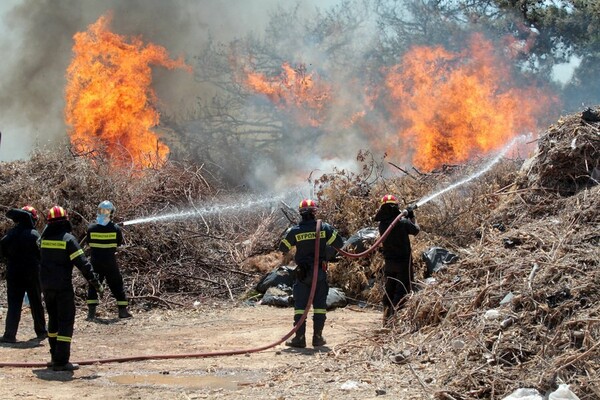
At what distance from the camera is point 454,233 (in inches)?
463

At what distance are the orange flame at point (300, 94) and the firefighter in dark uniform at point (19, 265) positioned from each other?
41.4 ft

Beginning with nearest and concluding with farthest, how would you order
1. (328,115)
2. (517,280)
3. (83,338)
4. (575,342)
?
(575,342)
(517,280)
(83,338)
(328,115)

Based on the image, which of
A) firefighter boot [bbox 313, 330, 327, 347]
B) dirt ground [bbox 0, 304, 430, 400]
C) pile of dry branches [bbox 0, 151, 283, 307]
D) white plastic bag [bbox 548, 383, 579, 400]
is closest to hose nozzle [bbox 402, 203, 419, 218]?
dirt ground [bbox 0, 304, 430, 400]

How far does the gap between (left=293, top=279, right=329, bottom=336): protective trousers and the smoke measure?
13027 mm

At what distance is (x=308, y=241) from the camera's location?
8305 mm

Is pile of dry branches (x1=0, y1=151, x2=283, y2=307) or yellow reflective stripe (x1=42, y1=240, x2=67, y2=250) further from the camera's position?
pile of dry branches (x1=0, y1=151, x2=283, y2=307)

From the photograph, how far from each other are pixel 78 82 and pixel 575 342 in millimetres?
15983

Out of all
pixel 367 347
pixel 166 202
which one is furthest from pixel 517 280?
pixel 166 202

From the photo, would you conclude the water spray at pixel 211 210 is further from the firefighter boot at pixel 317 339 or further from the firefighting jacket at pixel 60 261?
the firefighter boot at pixel 317 339

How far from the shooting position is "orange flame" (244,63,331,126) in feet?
67.8

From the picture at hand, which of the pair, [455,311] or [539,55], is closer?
[455,311]

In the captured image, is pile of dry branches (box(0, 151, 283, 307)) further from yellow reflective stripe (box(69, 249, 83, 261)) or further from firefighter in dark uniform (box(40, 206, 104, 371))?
yellow reflective stripe (box(69, 249, 83, 261))

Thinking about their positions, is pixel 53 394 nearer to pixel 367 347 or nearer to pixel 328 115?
pixel 367 347

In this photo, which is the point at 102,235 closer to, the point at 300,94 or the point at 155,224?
the point at 155,224
